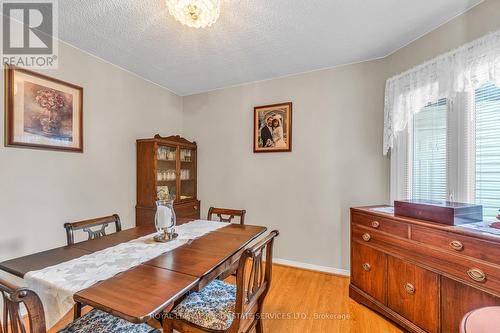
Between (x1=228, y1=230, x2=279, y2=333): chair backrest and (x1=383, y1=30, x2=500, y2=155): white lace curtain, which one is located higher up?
(x1=383, y1=30, x2=500, y2=155): white lace curtain

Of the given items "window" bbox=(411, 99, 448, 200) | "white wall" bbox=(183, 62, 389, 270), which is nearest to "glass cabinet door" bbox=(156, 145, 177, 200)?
"white wall" bbox=(183, 62, 389, 270)

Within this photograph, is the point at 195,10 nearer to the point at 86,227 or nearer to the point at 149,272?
the point at 149,272

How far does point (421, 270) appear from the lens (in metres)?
1.60

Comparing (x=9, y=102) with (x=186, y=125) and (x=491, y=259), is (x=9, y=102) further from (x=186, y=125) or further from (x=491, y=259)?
(x=491, y=259)

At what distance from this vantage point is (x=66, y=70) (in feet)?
7.21

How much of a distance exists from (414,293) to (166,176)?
2.80m

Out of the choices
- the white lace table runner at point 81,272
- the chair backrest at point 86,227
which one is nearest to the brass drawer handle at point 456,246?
the white lace table runner at point 81,272

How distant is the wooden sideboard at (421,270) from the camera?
128cm

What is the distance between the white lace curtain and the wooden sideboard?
92cm

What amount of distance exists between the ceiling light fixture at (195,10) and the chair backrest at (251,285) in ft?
4.56

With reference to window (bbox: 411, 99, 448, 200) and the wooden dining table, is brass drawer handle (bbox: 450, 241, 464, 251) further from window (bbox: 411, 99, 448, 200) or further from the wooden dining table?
the wooden dining table

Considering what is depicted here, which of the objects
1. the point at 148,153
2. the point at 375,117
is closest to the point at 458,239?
the point at 375,117

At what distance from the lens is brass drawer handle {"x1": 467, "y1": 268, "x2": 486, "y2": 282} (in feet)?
4.14

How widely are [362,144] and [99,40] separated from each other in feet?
9.39
